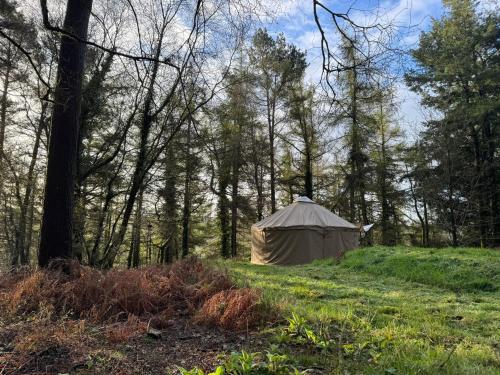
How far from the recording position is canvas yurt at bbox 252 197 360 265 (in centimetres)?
1302

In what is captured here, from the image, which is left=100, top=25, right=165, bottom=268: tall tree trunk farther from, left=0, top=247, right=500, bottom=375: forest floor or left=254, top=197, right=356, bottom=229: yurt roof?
left=254, top=197, right=356, bottom=229: yurt roof

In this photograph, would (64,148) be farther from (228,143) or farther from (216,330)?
(228,143)

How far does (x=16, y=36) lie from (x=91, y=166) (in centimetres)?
322

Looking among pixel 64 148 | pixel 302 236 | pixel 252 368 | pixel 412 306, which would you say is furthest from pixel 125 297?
pixel 302 236

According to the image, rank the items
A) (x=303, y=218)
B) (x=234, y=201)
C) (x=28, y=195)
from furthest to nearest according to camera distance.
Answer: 1. (x=234, y=201)
2. (x=303, y=218)
3. (x=28, y=195)

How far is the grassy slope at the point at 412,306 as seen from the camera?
2230mm

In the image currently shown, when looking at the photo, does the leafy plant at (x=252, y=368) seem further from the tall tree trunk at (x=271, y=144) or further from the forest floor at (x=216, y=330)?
the tall tree trunk at (x=271, y=144)

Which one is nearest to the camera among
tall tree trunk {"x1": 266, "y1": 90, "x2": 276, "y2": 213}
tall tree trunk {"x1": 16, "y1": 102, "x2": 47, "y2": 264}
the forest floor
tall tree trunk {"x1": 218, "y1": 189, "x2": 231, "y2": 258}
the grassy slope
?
the forest floor

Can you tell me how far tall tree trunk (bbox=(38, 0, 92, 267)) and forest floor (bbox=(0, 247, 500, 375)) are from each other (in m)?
0.49

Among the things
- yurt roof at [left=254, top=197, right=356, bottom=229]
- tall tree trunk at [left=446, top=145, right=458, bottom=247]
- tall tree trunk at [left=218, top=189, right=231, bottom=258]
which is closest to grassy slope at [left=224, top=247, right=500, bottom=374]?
yurt roof at [left=254, top=197, right=356, bottom=229]

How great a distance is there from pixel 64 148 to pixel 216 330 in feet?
Result: 8.74

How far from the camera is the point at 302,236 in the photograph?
1306cm

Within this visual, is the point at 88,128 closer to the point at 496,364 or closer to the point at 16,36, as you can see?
the point at 16,36

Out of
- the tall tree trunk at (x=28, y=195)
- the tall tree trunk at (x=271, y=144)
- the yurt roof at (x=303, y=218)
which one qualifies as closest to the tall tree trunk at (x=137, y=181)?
the tall tree trunk at (x=28, y=195)
